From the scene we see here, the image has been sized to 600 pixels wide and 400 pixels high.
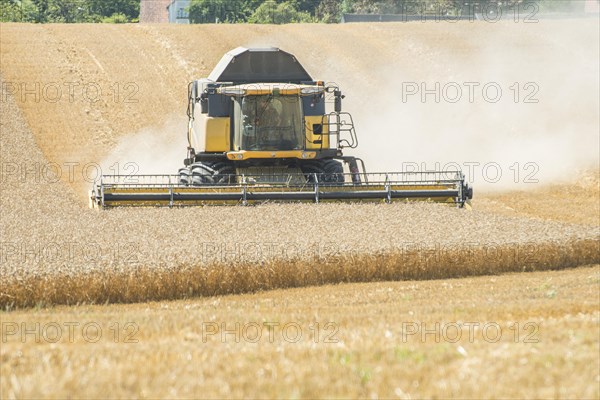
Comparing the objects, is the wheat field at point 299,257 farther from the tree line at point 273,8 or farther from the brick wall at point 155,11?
the brick wall at point 155,11

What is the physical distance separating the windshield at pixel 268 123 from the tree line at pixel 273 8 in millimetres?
40463

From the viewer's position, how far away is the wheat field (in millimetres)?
7156

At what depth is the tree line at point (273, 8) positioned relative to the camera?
59344 millimetres

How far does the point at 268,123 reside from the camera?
19.0 m

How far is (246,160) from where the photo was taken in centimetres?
1912

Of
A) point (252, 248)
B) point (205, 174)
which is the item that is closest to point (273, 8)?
point (205, 174)

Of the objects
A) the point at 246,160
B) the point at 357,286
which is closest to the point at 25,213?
the point at 246,160

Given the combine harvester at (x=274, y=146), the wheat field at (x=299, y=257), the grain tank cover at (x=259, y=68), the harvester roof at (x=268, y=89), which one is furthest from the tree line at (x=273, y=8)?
the harvester roof at (x=268, y=89)

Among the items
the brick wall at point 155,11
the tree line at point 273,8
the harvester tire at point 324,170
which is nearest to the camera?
the harvester tire at point 324,170

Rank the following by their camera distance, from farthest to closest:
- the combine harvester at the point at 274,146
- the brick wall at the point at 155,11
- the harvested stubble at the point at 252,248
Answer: the brick wall at the point at 155,11 → the combine harvester at the point at 274,146 → the harvested stubble at the point at 252,248

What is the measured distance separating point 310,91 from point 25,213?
544 cm

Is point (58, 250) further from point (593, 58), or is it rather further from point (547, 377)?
point (593, 58)

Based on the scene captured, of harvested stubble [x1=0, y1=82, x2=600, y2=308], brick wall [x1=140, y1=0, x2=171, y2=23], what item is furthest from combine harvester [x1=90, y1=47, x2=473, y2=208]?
brick wall [x1=140, y1=0, x2=171, y2=23]

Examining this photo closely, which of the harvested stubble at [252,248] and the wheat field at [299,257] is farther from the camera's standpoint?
the harvested stubble at [252,248]
